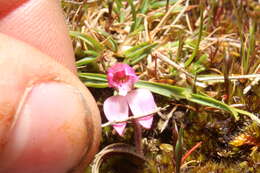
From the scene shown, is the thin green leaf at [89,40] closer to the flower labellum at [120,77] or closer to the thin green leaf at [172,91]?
the thin green leaf at [172,91]

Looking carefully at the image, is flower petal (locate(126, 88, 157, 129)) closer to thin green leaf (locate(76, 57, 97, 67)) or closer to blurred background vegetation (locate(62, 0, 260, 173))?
blurred background vegetation (locate(62, 0, 260, 173))

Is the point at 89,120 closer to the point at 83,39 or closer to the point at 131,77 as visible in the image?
the point at 131,77

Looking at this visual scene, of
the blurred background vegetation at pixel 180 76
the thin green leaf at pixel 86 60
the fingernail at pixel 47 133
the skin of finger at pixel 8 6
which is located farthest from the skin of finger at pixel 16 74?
the thin green leaf at pixel 86 60

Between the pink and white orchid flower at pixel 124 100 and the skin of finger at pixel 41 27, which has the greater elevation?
the skin of finger at pixel 41 27

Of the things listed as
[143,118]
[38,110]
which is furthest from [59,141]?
[143,118]

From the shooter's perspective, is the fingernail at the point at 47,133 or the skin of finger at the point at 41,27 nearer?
the fingernail at the point at 47,133

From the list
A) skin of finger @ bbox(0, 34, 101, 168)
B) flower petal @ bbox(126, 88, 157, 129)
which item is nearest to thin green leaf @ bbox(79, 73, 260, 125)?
flower petal @ bbox(126, 88, 157, 129)

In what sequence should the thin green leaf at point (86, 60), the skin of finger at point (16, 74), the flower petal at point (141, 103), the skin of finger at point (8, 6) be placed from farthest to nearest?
1. the thin green leaf at point (86, 60)
2. the flower petal at point (141, 103)
3. the skin of finger at point (8, 6)
4. the skin of finger at point (16, 74)
